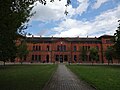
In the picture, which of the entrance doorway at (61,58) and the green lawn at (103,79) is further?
the entrance doorway at (61,58)

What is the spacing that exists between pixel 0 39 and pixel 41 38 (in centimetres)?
8066

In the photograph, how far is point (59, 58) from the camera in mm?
92812

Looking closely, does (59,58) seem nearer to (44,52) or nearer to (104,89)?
(44,52)

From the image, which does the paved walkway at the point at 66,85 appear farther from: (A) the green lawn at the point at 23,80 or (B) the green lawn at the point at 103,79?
(B) the green lawn at the point at 103,79

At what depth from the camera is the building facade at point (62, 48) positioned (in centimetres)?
9300

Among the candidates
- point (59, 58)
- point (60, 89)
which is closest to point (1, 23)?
point (60, 89)

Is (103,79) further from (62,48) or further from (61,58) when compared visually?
(62,48)

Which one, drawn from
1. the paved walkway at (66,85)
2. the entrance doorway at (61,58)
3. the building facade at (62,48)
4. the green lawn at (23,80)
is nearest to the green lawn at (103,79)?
the paved walkway at (66,85)

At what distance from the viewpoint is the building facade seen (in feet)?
305

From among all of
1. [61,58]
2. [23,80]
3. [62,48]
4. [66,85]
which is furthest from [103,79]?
[62,48]

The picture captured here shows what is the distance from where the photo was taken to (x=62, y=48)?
94000mm

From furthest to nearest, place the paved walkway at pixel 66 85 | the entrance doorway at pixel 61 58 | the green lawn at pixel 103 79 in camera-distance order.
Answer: the entrance doorway at pixel 61 58 → the green lawn at pixel 103 79 → the paved walkway at pixel 66 85

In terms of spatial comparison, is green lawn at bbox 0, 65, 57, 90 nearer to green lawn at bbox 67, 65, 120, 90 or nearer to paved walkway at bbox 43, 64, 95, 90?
paved walkway at bbox 43, 64, 95, 90

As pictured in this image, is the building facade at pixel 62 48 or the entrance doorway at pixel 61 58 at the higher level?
the building facade at pixel 62 48
